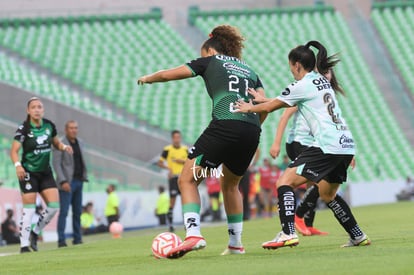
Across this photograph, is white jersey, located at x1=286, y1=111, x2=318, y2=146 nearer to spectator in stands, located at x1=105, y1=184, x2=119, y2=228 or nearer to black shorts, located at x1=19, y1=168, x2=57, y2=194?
black shorts, located at x1=19, y1=168, x2=57, y2=194

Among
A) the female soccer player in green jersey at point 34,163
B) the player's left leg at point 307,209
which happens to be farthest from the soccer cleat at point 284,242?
the female soccer player in green jersey at point 34,163

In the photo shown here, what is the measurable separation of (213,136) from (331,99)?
135 centimetres

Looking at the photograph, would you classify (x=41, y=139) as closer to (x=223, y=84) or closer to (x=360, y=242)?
(x=223, y=84)

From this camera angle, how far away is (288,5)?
41.0m

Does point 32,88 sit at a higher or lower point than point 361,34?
lower

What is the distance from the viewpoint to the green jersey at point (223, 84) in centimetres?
971

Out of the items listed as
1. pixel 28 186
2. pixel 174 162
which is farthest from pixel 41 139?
pixel 174 162

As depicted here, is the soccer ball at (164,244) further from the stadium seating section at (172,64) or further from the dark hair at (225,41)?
the stadium seating section at (172,64)

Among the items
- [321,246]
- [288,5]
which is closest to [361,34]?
[288,5]

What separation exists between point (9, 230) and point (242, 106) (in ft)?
40.7

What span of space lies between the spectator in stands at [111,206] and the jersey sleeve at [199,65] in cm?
1434

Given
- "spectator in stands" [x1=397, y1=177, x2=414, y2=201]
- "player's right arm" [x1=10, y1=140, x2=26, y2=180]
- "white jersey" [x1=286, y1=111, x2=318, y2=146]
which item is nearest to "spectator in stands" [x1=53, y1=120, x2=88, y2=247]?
"player's right arm" [x1=10, y1=140, x2=26, y2=180]

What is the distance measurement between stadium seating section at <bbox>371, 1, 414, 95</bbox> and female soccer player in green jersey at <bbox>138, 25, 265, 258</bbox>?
2704 centimetres

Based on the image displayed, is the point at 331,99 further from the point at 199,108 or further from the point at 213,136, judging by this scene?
the point at 199,108
